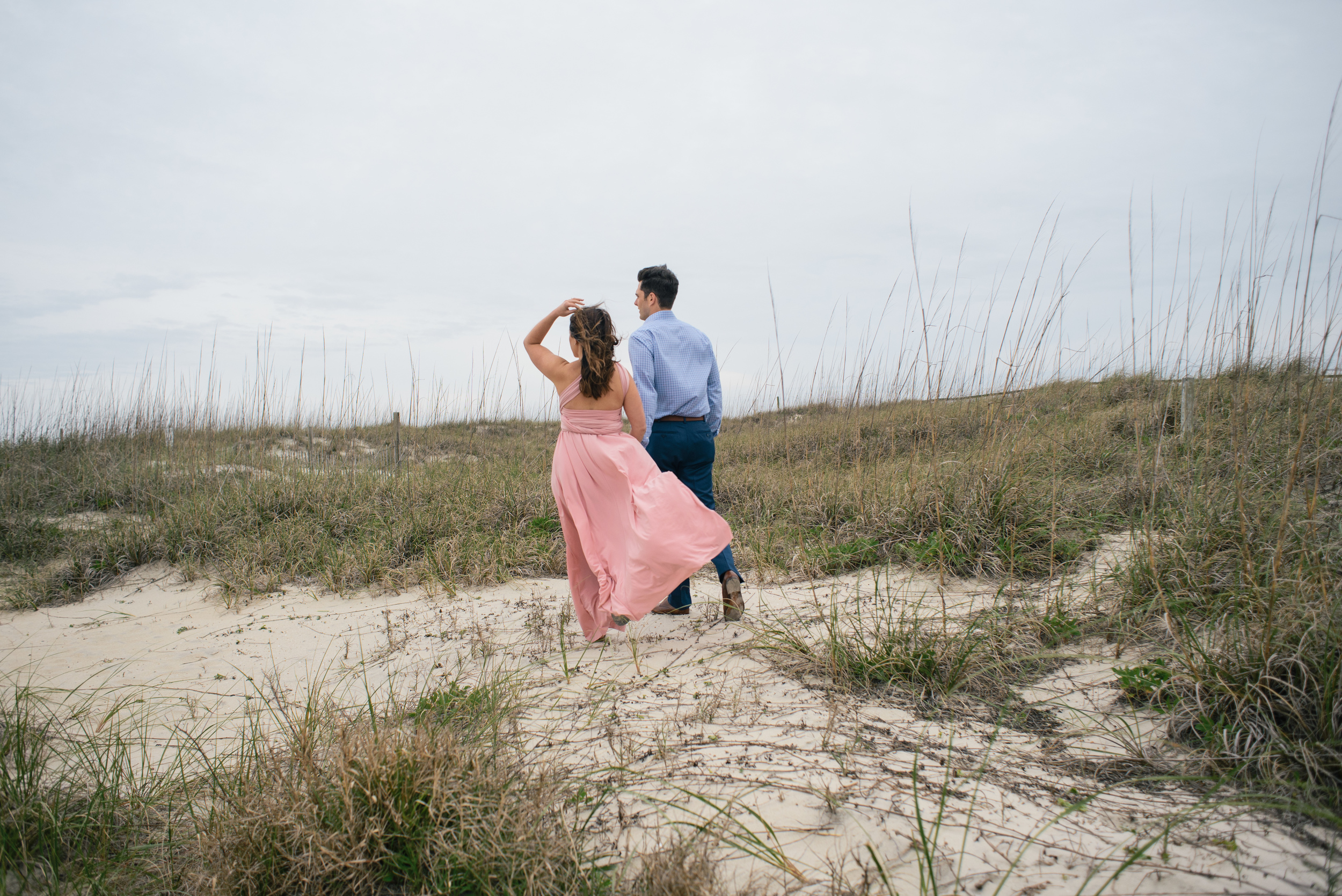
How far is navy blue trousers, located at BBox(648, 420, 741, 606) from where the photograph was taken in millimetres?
3352

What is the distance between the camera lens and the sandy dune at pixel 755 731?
1.37m

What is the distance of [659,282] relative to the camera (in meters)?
3.38

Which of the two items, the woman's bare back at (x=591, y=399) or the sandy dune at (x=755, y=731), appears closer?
the sandy dune at (x=755, y=731)

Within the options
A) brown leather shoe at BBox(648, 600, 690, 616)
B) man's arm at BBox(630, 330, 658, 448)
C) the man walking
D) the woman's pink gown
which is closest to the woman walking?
the woman's pink gown

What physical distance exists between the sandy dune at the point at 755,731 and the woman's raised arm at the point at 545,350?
4.48ft

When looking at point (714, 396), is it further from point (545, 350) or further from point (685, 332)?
point (545, 350)

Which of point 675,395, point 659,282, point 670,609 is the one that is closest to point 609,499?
point 675,395

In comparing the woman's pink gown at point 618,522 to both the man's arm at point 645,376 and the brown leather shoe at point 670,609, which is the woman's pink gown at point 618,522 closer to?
the man's arm at point 645,376

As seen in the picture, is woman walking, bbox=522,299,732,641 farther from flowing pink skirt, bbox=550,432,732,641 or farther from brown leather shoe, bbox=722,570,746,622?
brown leather shoe, bbox=722,570,746,622

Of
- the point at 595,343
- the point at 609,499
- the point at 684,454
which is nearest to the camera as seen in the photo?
the point at 595,343

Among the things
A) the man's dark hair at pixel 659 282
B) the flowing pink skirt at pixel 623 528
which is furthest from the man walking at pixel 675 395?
the flowing pink skirt at pixel 623 528

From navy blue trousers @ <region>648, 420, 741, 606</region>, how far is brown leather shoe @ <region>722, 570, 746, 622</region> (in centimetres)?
6

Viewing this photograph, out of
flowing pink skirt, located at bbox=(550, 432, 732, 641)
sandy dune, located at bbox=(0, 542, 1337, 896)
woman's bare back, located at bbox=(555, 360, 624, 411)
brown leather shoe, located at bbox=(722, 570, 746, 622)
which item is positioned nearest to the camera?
sandy dune, located at bbox=(0, 542, 1337, 896)

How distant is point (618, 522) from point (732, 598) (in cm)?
78
